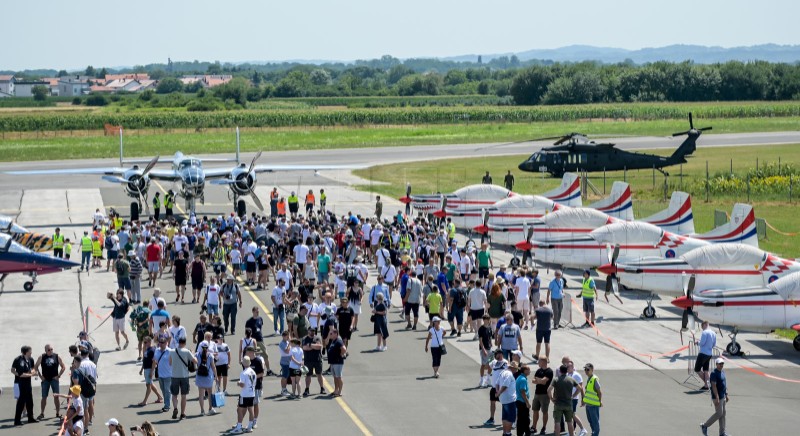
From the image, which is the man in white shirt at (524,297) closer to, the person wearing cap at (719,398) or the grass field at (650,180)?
the person wearing cap at (719,398)

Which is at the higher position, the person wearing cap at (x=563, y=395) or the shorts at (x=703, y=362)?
the person wearing cap at (x=563, y=395)

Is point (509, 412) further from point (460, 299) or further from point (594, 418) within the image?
point (460, 299)

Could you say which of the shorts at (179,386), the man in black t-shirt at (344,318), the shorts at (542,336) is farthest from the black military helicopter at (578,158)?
the shorts at (179,386)

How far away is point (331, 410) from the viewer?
18484mm

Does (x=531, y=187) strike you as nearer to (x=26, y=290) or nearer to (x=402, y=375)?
(x=26, y=290)

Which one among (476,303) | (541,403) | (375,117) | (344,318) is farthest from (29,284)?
(375,117)

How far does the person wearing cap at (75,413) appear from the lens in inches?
606

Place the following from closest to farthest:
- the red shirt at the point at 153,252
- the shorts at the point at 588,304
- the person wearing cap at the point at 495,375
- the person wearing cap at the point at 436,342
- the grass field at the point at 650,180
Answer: the person wearing cap at the point at 495,375, the person wearing cap at the point at 436,342, the shorts at the point at 588,304, the red shirt at the point at 153,252, the grass field at the point at 650,180

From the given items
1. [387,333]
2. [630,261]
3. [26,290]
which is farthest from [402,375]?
[26,290]

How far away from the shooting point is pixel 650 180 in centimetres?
5750

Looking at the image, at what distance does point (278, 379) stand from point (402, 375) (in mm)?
2369

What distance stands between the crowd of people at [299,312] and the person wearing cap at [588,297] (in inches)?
1.1

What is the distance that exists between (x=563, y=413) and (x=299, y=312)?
250 inches

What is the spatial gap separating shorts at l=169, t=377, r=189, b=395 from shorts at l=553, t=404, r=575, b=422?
612 centimetres
